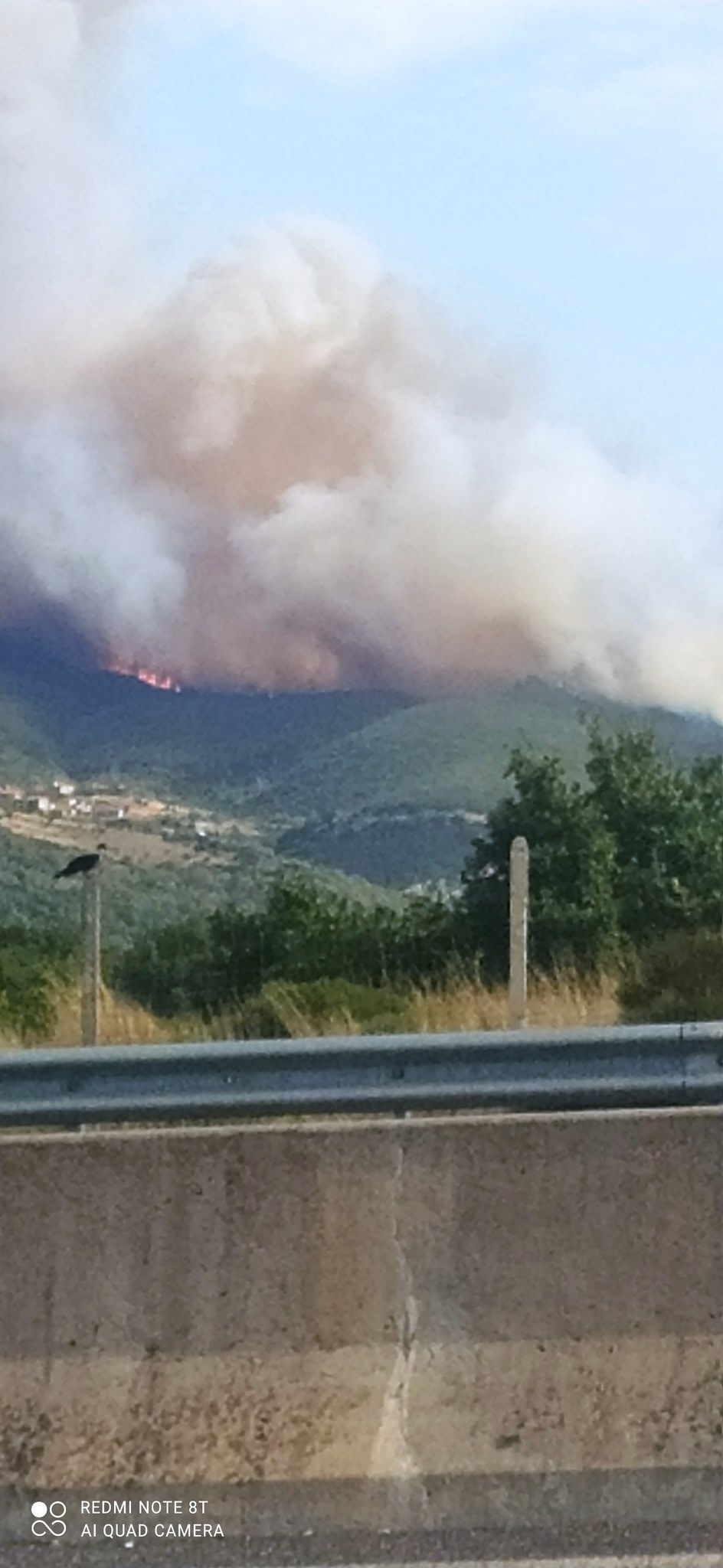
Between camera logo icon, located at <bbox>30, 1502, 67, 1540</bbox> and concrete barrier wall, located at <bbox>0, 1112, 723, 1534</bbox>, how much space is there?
0.04m

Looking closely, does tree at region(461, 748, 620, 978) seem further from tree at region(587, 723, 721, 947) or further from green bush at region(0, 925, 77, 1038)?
green bush at region(0, 925, 77, 1038)

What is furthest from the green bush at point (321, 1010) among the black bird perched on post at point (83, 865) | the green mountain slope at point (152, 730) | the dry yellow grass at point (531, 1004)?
the green mountain slope at point (152, 730)

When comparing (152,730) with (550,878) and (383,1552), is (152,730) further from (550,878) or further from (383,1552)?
(383,1552)

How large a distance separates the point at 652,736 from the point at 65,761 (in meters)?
13.1

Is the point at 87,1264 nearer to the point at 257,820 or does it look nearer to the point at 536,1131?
the point at 536,1131

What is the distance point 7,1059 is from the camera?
542 centimetres

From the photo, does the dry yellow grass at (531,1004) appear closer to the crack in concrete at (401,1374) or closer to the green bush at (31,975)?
the green bush at (31,975)

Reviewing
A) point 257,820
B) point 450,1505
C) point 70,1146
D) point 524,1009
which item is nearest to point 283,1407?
point 450,1505

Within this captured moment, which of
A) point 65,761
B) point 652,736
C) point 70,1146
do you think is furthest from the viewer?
point 65,761

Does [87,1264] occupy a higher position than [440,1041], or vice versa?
[440,1041]

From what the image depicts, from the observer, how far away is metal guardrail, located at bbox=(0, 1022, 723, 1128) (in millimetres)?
5395

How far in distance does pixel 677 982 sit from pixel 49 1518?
936 centimetres

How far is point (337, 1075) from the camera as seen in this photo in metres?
5.43

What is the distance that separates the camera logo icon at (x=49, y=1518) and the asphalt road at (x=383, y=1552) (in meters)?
0.04
